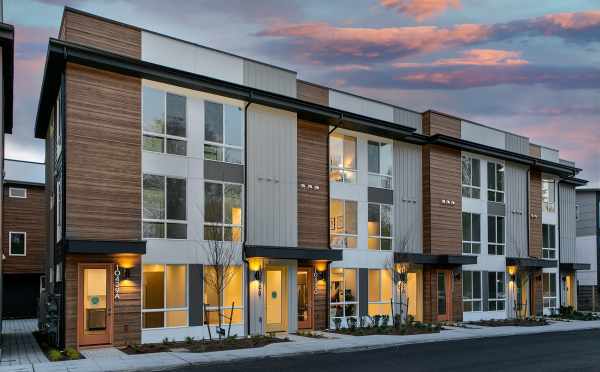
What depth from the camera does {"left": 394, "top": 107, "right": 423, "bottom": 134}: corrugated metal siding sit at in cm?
2878

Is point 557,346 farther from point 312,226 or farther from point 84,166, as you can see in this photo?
point 84,166

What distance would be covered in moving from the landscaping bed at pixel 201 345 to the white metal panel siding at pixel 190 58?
8.75 metres

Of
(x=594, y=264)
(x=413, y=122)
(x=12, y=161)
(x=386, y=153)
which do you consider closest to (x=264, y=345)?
(x=386, y=153)

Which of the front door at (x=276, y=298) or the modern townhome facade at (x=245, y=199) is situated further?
the front door at (x=276, y=298)

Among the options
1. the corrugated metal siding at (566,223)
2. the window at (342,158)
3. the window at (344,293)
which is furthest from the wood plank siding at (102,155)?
the corrugated metal siding at (566,223)

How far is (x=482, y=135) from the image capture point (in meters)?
32.3

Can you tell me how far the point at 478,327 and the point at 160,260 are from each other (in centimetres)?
1486

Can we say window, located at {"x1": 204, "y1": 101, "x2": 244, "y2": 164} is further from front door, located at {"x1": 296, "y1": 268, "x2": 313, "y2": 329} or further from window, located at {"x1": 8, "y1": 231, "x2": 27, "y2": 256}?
window, located at {"x1": 8, "y1": 231, "x2": 27, "y2": 256}

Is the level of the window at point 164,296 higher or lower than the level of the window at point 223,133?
lower

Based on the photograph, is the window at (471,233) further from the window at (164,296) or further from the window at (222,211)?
the window at (164,296)

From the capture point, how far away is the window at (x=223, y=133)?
853 inches

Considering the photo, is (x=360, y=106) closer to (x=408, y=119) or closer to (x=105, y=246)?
(x=408, y=119)

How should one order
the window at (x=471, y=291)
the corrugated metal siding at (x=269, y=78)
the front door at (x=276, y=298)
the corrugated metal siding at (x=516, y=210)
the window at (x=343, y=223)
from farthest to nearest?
the corrugated metal siding at (x=516, y=210), the window at (x=471, y=291), the window at (x=343, y=223), the front door at (x=276, y=298), the corrugated metal siding at (x=269, y=78)

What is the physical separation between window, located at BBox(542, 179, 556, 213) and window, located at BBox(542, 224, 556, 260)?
3.45ft
